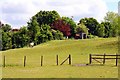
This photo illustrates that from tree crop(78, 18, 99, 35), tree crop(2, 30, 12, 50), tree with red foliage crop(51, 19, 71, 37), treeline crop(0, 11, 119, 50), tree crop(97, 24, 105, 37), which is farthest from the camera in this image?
tree crop(78, 18, 99, 35)

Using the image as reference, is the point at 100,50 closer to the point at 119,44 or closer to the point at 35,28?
the point at 119,44

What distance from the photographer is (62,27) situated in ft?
498

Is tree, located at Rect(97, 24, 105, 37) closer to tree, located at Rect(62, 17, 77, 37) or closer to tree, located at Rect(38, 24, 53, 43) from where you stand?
tree, located at Rect(62, 17, 77, 37)

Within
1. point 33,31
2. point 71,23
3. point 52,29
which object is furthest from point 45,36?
point 71,23

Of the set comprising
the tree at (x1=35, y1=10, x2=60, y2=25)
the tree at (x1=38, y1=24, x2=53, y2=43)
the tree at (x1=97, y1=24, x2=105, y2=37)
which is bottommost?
the tree at (x1=38, y1=24, x2=53, y2=43)

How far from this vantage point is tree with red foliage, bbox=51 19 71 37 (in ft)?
490

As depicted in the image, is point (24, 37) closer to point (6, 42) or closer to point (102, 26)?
point (6, 42)

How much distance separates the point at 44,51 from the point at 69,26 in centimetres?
7130

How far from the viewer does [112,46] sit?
270 feet

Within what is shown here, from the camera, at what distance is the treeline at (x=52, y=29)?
12119 centimetres

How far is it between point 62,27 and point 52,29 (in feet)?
26.3

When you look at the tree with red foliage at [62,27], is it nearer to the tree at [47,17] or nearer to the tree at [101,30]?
the tree at [47,17]

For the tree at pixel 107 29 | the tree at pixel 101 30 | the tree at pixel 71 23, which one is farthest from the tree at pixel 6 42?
the tree at pixel 107 29

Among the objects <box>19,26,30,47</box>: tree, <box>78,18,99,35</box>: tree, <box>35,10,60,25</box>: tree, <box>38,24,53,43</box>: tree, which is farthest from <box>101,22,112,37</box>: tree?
<box>19,26,30,47</box>: tree
